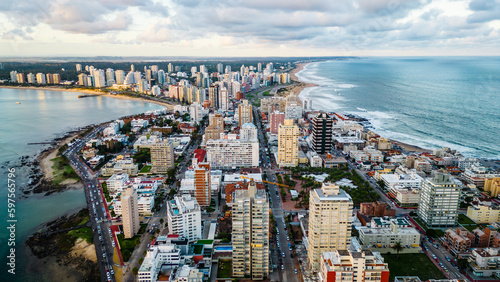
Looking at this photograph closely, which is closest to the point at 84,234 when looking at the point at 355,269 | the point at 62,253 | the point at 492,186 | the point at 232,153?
the point at 62,253

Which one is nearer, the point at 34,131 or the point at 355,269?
the point at 355,269

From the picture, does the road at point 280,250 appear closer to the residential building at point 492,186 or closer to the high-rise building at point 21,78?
the residential building at point 492,186

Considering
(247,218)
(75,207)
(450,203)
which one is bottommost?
(75,207)

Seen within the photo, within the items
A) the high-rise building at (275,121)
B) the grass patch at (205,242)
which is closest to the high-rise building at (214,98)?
the high-rise building at (275,121)

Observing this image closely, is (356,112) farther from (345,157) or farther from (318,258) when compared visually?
(318,258)

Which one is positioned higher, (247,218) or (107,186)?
(247,218)

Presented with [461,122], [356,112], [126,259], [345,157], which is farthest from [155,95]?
[126,259]

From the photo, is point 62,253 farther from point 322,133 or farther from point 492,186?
point 492,186

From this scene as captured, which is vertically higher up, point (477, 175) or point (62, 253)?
point (477, 175)
